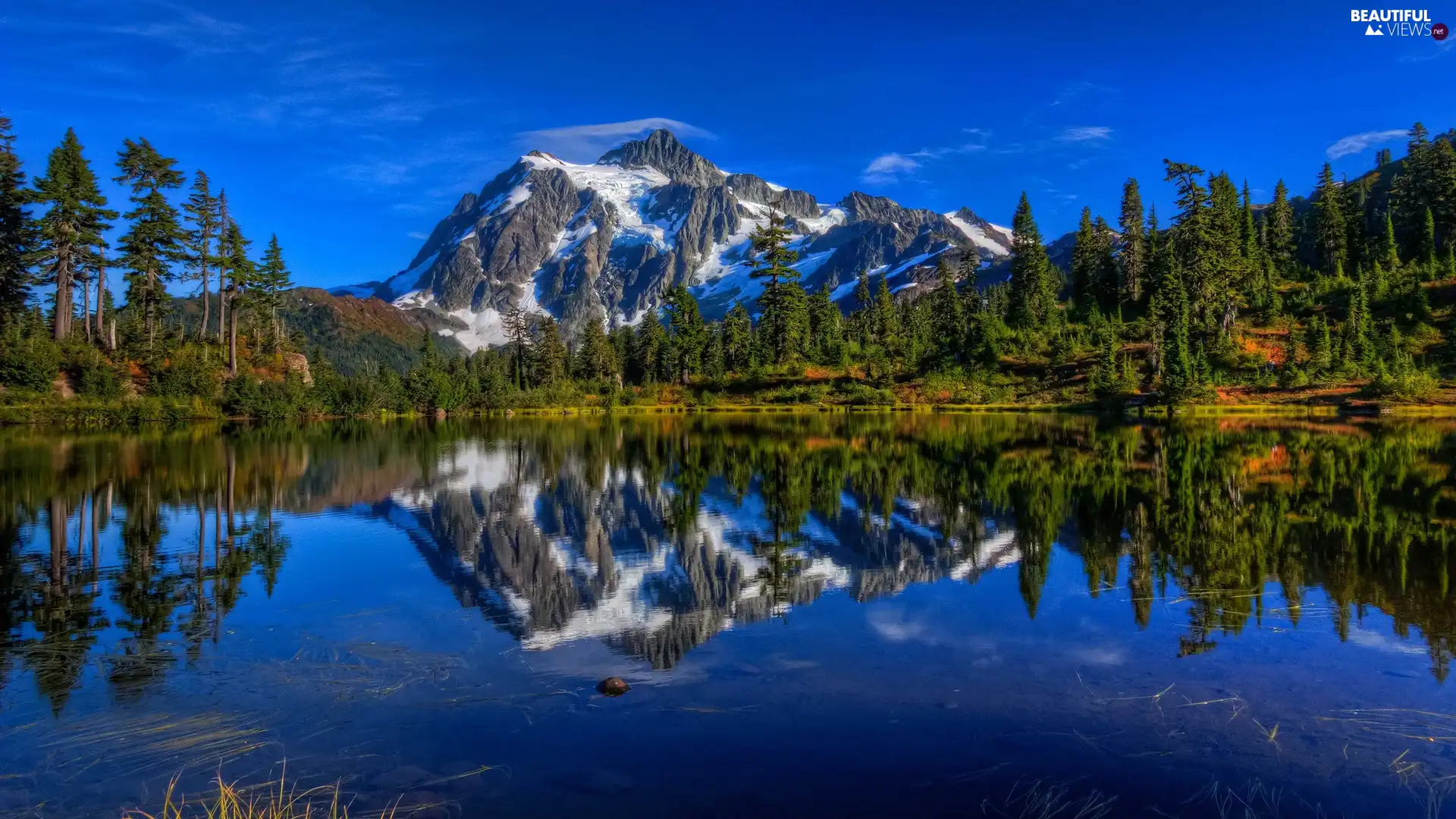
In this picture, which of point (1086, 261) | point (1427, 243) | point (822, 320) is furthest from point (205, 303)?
point (1427, 243)

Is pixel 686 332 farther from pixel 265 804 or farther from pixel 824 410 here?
pixel 265 804

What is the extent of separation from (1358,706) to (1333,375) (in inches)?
2773

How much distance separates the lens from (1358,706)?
328 inches

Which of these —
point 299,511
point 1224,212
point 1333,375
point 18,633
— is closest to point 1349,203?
point 1224,212

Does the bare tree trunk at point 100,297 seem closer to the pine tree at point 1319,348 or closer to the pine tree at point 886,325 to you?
the pine tree at point 886,325

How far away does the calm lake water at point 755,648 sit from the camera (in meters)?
7.16

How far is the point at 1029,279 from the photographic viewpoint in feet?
309

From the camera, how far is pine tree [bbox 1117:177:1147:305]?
91562 millimetres

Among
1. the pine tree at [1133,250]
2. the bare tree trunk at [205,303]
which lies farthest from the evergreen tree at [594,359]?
the pine tree at [1133,250]

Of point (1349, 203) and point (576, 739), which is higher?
point (1349, 203)

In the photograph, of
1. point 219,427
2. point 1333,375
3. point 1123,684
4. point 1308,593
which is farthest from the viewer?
point 1333,375

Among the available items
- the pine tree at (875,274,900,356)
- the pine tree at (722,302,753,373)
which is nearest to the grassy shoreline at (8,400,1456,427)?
the pine tree at (875,274,900,356)

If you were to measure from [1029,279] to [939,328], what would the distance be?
1154 centimetres

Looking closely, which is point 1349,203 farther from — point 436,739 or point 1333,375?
point 436,739
